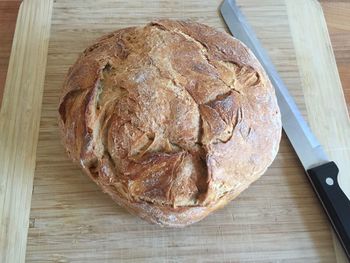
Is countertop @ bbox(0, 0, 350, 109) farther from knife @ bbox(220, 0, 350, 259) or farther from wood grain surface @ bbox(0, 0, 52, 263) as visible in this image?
knife @ bbox(220, 0, 350, 259)

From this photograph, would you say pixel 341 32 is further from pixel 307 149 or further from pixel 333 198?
pixel 333 198

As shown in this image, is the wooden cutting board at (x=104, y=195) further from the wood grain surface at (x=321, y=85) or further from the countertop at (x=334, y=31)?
the countertop at (x=334, y=31)

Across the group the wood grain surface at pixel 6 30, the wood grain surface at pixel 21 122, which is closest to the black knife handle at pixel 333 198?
the wood grain surface at pixel 21 122

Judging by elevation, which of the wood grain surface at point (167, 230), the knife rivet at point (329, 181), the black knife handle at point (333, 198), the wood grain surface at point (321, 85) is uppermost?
the wood grain surface at point (321, 85)

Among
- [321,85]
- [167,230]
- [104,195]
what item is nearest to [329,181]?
[321,85]

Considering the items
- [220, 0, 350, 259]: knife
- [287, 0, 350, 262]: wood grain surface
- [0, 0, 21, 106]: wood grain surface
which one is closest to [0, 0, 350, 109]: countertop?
[0, 0, 21, 106]: wood grain surface
